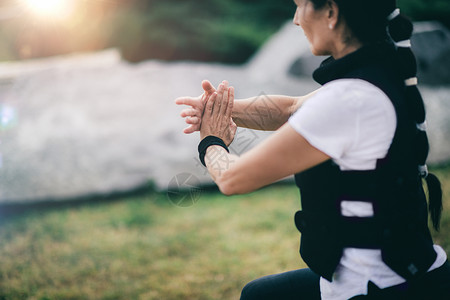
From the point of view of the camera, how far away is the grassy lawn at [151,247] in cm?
313

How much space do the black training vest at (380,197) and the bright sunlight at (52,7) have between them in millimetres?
8613

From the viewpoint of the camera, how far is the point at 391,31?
1.32 metres

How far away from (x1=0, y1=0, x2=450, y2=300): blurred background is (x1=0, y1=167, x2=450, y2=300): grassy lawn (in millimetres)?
13

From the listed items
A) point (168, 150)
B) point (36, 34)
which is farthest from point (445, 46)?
point (36, 34)

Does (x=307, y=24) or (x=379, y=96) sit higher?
(x=307, y=24)

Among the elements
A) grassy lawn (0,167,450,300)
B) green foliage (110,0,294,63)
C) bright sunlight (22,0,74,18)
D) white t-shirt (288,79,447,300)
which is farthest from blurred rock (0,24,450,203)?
white t-shirt (288,79,447,300)

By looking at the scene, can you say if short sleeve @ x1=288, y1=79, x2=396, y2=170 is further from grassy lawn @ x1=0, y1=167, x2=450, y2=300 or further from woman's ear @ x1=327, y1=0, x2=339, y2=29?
grassy lawn @ x1=0, y1=167, x2=450, y2=300

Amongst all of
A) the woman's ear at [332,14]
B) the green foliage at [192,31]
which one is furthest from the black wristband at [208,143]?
the green foliage at [192,31]

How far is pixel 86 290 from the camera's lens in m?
3.09

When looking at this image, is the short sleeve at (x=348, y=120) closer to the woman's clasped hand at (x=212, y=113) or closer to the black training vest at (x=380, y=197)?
the black training vest at (x=380, y=197)

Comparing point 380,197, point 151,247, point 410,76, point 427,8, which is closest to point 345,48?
point 410,76

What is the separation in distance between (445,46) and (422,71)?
24.2 inches

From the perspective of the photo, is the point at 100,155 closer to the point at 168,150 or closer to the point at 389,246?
the point at 168,150

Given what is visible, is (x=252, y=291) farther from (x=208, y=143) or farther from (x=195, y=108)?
(x=195, y=108)
